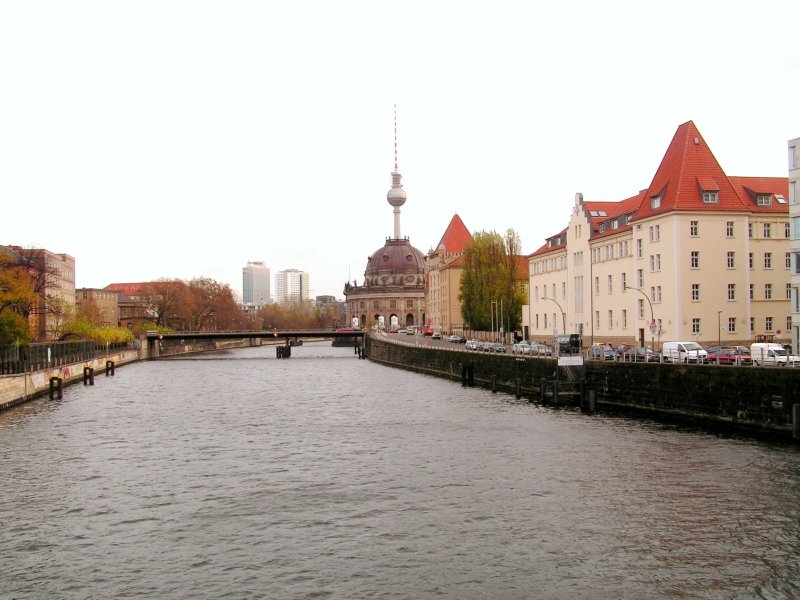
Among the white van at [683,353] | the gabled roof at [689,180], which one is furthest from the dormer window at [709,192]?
the white van at [683,353]

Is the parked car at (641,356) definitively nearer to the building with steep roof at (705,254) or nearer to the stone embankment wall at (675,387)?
the stone embankment wall at (675,387)

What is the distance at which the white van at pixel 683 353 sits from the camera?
43500 millimetres

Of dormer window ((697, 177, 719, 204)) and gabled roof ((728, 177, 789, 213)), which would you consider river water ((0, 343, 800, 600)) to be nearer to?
dormer window ((697, 177, 719, 204))

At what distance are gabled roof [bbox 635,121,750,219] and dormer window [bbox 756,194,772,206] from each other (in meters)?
2.46

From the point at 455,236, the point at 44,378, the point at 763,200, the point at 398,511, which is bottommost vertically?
the point at 398,511

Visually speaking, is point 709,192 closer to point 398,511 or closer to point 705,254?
point 705,254

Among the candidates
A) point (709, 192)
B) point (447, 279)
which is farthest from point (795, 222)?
point (447, 279)

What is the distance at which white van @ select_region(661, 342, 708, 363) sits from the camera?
43500 millimetres

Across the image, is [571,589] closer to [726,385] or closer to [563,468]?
[563,468]

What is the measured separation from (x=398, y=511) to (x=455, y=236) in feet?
501

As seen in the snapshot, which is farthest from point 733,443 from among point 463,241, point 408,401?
point 463,241

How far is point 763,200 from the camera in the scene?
222 feet

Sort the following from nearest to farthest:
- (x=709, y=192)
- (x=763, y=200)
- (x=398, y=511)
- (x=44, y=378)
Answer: (x=398, y=511) < (x=709, y=192) < (x=44, y=378) < (x=763, y=200)

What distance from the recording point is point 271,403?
58031 mm
